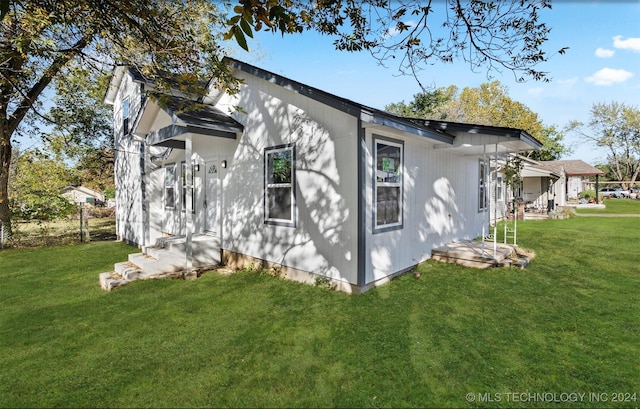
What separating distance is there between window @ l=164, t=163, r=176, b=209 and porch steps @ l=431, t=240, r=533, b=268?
7771 millimetres

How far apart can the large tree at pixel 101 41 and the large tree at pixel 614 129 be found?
4718 cm

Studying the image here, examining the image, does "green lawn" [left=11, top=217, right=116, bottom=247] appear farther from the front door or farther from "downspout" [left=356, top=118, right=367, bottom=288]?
"downspout" [left=356, top=118, right=367, bottom=288]

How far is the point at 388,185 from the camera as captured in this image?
5.87 m

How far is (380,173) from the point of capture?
5680 millimetres

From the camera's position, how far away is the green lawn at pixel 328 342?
286 centimetres

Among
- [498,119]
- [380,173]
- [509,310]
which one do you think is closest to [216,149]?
[380,173]

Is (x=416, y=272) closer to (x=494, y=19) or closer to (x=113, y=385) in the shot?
(x=494, y=19)

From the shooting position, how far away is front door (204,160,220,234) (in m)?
8.09

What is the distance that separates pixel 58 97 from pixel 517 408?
54.2 feet

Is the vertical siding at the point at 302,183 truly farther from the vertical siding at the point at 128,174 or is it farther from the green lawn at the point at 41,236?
the green lawn at the point at 41,236

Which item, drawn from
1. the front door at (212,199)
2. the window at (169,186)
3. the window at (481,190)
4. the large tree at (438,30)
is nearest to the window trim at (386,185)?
the large tree at (438,30)

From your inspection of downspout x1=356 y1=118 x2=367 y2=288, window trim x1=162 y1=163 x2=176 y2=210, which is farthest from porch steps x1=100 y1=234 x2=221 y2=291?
downspout x1=356 y1=118 x2=367 y2=288

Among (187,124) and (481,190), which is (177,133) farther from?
(481,190)

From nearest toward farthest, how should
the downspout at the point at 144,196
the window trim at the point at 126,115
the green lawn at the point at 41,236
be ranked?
the downspout at the point at 144,196 < the green lawn at the point at 41,236 < the window trim at the point at 126,115
